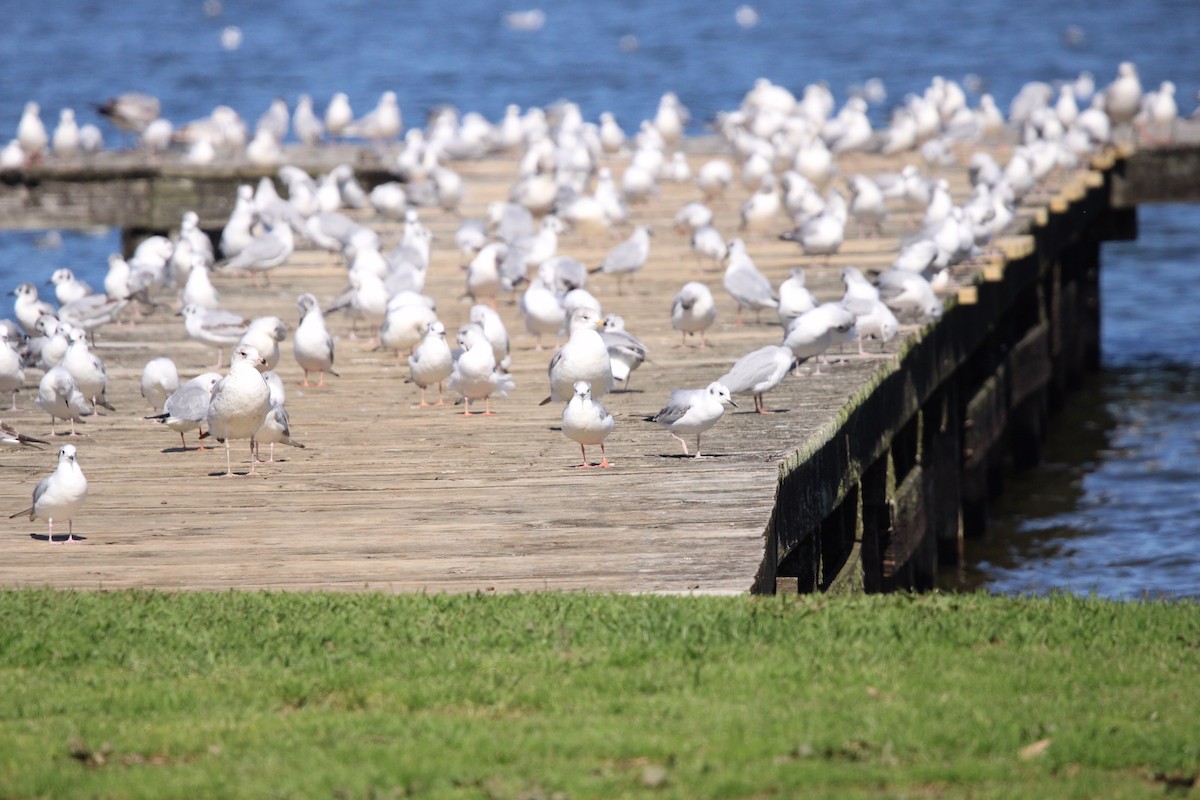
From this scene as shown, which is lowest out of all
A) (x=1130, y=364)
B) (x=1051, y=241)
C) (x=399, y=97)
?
(x=1130, y=364)

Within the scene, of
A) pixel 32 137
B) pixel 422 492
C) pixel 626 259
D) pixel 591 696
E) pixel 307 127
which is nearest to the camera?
pixel 591 696

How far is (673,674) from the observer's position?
Answer: 711 cm

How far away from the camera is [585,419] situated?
1006 centimetres

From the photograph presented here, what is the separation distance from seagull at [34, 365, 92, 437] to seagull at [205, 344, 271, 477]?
122 centimetres

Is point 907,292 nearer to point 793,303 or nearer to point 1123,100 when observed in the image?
point 793,303

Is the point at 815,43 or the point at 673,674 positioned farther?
the point at 815,43

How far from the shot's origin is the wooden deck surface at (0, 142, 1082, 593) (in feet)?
27.8

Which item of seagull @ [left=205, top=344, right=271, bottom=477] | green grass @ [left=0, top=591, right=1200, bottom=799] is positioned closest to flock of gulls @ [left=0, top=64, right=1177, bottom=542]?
seagull @ [left=205, top=344, right=271, bottom=477]

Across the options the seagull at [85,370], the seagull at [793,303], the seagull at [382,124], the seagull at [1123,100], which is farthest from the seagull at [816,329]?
the seagull at [382,124]

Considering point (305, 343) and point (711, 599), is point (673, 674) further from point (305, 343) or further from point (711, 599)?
point (305, 343)

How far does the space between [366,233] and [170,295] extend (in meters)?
1.91

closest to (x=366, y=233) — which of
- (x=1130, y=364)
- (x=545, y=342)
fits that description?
(x=545, y=342)

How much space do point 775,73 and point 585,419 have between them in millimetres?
51910

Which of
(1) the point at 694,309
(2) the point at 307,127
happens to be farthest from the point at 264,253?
(2) the point at 307,127
